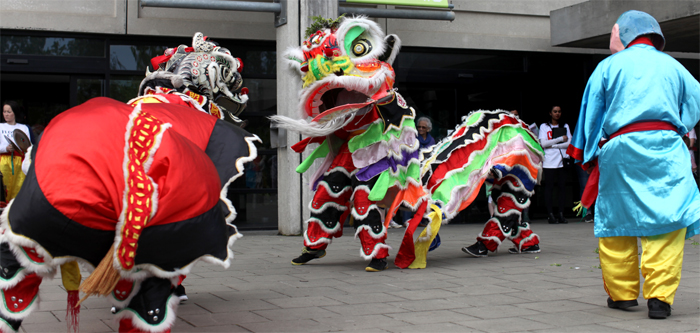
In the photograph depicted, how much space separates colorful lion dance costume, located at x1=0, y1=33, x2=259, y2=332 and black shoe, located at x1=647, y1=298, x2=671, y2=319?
8.10ft

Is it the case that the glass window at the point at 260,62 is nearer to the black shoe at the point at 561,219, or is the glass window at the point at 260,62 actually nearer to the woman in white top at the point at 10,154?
the woman in white top at the point at 10,154

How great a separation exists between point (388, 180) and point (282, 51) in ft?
12.2

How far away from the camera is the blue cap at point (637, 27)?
4.11 metres

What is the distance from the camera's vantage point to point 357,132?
5.84 meters

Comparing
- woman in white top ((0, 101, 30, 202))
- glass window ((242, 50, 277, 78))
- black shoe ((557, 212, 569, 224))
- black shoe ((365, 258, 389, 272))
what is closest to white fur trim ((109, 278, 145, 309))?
black shoe ((365, 258, 389, 272))

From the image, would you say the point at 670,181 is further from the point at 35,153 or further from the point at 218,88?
the point at 35,153

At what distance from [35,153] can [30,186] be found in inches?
7.5

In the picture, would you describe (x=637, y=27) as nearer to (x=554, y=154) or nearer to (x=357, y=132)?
(x=357, y=132)

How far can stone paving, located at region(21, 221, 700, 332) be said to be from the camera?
364 centimetres

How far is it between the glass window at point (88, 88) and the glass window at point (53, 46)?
366 mm

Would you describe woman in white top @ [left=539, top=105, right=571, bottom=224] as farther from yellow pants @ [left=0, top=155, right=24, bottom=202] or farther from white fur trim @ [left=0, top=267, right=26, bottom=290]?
white fur trim @ [left=0, top=267, right=26, bottom=290]

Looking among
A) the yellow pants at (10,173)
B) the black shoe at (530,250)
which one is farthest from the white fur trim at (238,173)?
the yellow pants at (10,173)

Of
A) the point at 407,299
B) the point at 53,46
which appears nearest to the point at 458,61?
the point at 53,46

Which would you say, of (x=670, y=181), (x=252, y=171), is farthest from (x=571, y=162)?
(x=670, y=181)
